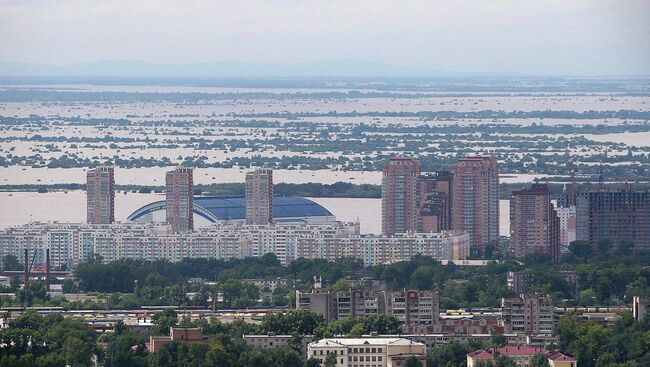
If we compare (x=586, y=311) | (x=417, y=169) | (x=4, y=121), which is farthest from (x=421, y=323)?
(x=4, y=121)

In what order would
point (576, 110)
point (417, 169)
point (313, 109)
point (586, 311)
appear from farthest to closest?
point (313, 109) < point (576, 110) < point (417, 169) < point (586, 311)

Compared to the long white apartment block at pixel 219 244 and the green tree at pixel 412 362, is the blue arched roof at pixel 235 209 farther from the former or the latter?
the green tree at pixel 412 362

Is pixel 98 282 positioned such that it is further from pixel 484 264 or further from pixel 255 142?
pixel 255 142

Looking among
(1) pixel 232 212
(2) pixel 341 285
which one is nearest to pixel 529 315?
(2) pixel 341 285

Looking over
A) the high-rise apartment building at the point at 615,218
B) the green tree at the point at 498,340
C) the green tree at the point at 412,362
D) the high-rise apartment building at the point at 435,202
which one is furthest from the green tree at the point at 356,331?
the high-rise apartment building at the point at 435,202

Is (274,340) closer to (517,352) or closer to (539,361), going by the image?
(517,352)
